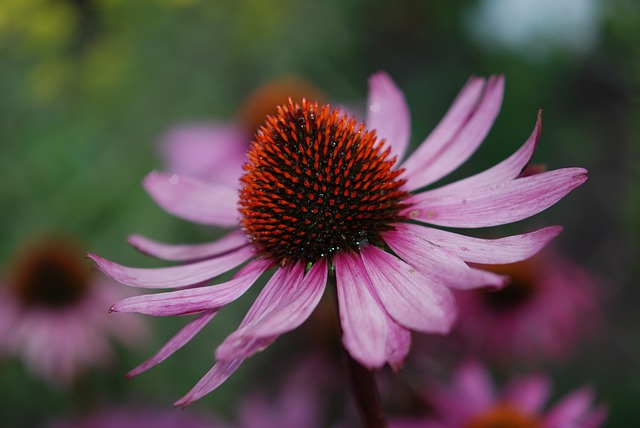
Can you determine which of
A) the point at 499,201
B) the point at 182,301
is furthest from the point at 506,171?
the point at 182,301

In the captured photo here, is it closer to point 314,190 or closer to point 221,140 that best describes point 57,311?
point 221,140

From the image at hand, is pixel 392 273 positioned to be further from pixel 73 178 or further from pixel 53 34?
pixel 73 178

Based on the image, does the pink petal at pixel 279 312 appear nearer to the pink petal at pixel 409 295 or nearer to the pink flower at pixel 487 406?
the pink petal at pixel 409 295

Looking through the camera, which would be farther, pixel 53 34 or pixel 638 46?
pixel 638 46

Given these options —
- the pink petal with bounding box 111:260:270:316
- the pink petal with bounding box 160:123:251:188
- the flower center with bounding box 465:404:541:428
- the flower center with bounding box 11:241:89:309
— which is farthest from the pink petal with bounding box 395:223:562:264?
the flower center with bounding box 11:241:89:309

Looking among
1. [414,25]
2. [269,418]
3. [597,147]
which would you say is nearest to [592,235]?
[597,147]

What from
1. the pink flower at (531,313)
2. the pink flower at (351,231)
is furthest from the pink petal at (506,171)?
the pink flower at (531,313)
